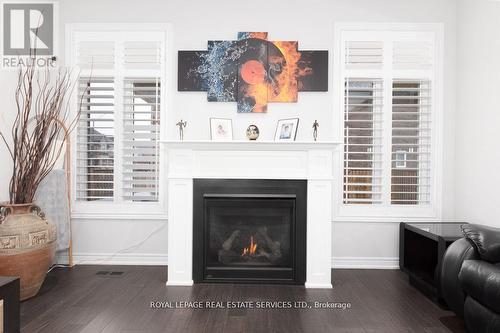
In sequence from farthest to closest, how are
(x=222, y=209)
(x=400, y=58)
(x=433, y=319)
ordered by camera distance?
(x=400, y=58) → (x=222, y=209) → (x=433, y=319)

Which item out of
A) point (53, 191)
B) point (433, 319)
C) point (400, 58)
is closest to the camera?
point (433, 319)

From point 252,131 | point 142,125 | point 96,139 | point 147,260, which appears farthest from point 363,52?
point 147,260

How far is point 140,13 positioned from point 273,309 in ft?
11.2

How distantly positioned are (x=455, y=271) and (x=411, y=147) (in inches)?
67.6

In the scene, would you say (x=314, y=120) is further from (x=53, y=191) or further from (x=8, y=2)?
(x=8, y=2)

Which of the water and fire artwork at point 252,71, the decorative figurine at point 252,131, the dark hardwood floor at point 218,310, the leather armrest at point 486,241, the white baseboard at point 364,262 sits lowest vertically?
the dark hardwood floor at point 218,310

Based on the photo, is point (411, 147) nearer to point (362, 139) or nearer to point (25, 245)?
point (362, 139)

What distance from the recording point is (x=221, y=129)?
3.36 meters

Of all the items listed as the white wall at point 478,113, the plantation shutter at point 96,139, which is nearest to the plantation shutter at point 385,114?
the white wall at point 478,113

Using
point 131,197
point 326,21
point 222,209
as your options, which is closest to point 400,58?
point 326,21

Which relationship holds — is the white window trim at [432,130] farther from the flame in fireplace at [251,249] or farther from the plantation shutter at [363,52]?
the flame in fireplace at [251,249]

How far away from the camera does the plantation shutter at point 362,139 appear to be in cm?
346

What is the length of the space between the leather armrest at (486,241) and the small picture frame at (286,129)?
68.3 inches

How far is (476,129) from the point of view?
3.10 metres
